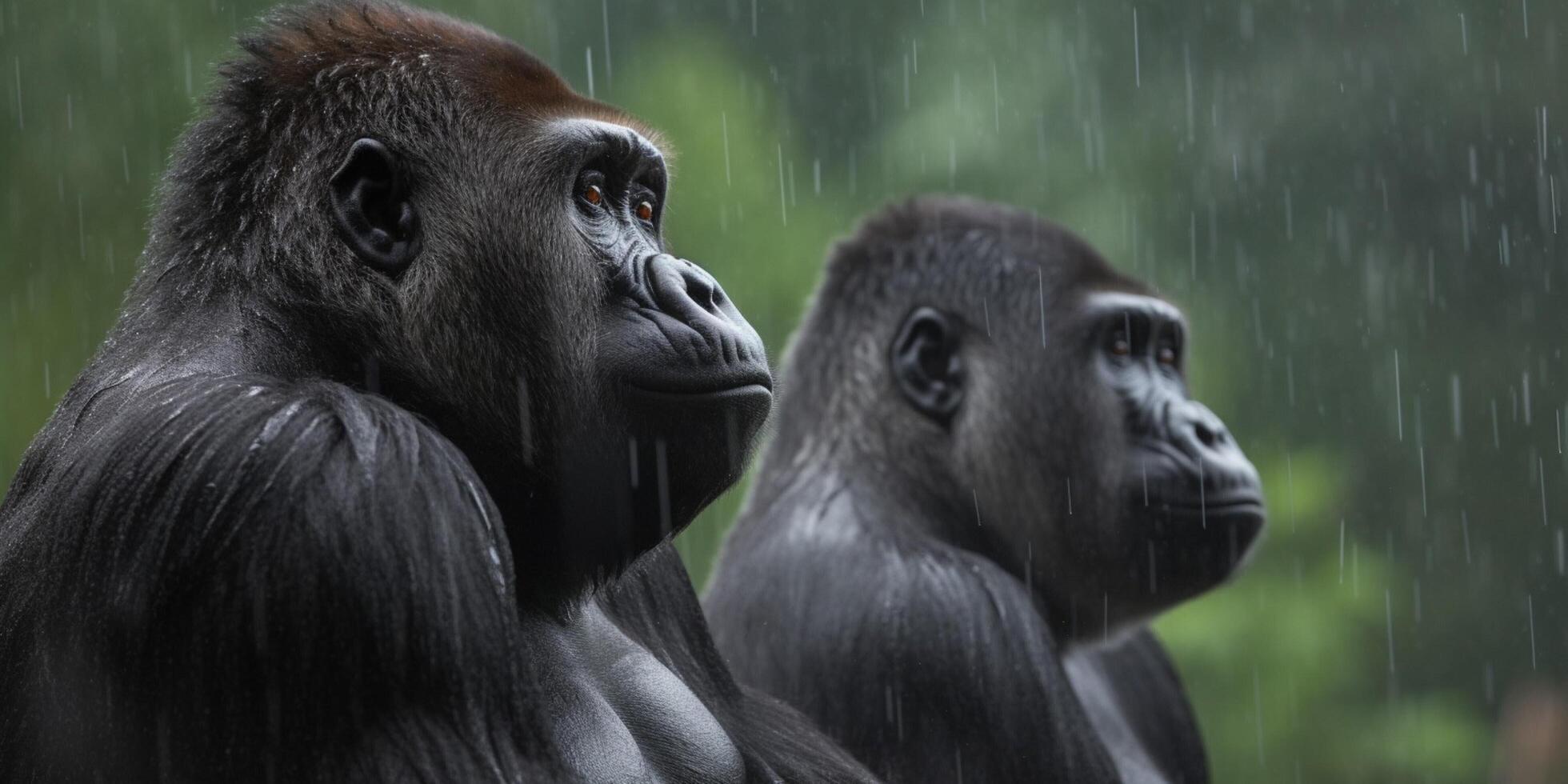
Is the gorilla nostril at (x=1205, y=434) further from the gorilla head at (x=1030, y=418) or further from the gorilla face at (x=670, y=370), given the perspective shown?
the gorilla face at (x=670, y=370)

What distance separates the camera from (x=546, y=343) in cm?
259

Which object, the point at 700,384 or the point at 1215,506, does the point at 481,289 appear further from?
the point at 1215,506

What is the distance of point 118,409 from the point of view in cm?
235

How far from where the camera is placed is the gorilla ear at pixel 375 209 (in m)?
2.57

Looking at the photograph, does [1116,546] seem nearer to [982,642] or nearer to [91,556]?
[982,642]

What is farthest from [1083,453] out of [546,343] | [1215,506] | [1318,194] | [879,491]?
[1318,194]

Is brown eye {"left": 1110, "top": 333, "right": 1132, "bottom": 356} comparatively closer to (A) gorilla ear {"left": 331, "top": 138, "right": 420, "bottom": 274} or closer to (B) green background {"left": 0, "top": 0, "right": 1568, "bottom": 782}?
(A) gorilla ear {"left": 331, "top": 138, "right": 420, "bottom": 274}

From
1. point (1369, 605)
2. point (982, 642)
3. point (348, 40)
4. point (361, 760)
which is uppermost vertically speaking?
point (348, 40)

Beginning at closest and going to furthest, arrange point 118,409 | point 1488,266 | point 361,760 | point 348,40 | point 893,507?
point 361,760 < point 118,409 < point 348,40 < point 893,507 < point 1488,266

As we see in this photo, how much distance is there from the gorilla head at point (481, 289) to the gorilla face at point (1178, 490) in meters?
1.87

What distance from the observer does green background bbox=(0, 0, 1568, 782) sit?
1091 cm

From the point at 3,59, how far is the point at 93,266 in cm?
99

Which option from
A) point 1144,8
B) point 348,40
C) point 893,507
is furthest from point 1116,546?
point 1144,8

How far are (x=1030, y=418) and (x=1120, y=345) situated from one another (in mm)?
344
